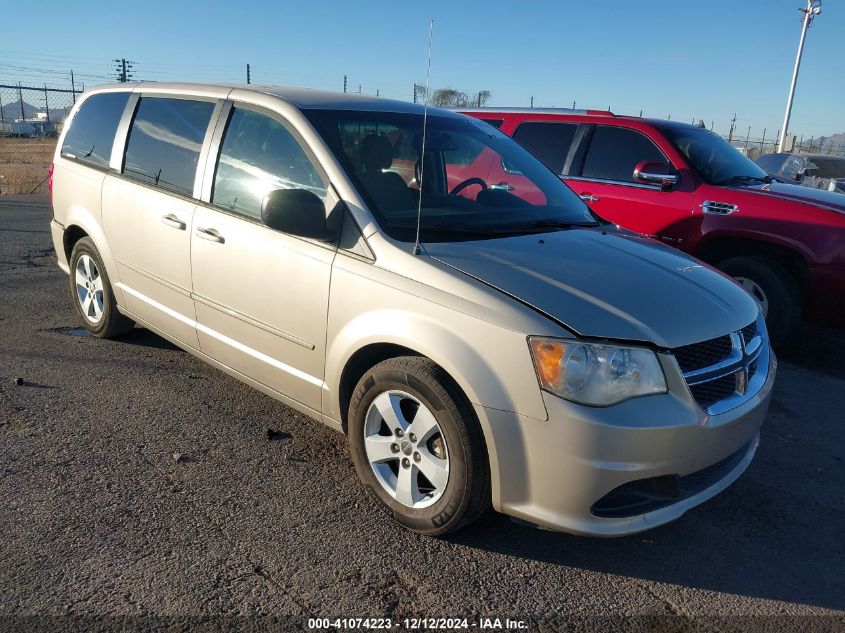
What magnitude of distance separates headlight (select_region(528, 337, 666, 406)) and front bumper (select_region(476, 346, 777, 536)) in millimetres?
38

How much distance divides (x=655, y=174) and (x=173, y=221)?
12.7ft

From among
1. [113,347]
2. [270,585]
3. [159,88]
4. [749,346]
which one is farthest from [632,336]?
[113,347]

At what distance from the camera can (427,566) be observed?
9.31 feet

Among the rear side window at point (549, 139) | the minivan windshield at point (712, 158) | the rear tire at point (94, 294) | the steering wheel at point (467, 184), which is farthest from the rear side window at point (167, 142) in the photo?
the minivan windshield at point (712, 158)

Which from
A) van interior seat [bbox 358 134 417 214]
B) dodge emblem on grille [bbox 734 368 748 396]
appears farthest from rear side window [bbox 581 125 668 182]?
dodge emblem on grille [bbox 734 368 748 396]

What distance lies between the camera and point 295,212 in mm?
3133

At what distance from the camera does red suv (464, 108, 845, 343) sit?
5.54m

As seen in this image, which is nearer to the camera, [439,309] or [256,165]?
[439,309]

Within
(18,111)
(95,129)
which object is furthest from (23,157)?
(18,111)

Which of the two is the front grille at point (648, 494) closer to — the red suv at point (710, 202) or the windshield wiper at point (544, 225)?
the windshield wiper at point (544, 225)

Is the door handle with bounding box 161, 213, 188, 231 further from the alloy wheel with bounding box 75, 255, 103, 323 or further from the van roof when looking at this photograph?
the alloy wheel with bounding box 75, 255, 103, 323

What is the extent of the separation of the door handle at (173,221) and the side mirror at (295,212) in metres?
1.02

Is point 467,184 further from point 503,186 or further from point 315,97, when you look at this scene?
point 315,97

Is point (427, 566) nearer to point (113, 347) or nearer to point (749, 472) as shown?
point (749, 472)
